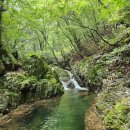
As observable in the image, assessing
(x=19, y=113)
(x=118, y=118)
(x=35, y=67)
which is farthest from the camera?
(x=35, y=67)

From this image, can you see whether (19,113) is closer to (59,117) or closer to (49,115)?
(49,115)

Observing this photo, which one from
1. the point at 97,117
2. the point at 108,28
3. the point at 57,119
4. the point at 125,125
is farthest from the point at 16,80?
the point at 108,28

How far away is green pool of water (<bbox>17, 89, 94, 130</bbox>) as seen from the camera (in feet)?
49.5

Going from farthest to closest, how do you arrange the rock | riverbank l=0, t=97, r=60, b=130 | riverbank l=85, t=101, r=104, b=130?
the rock, riverbank l=0, t=97, r=60, b=130, riverbank l=85, t=101, r=104, b=130

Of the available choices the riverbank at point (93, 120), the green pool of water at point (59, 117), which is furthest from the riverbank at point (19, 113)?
the riverbank at point (93, 120)

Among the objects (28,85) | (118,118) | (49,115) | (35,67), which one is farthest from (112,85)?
(35,67)

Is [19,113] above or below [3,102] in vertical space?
below

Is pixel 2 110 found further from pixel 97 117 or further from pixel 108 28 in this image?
pixel 108 28

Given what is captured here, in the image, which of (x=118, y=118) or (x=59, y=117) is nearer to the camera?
(x=118, y=118)

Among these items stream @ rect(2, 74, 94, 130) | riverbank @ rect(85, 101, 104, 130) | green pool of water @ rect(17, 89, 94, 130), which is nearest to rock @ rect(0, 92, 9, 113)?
stream @ rect(2, 74, 94, 130)

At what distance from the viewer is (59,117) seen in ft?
55.5

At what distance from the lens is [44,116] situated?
17594mm

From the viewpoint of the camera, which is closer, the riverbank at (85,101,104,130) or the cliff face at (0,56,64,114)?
the riverbank at (85,101,104,130)

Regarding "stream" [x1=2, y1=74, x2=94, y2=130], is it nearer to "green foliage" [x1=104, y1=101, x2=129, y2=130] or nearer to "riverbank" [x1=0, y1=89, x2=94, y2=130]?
"riverbank" [x1=0, y1=89, x2=94, y2=130]
